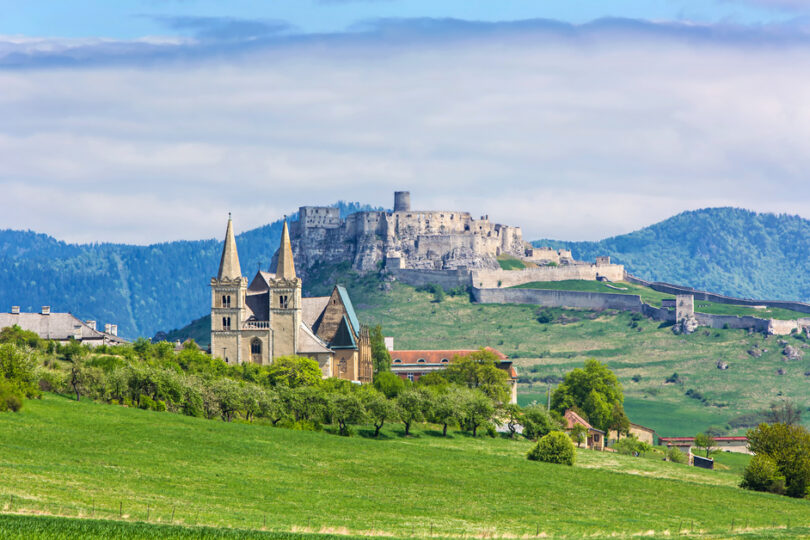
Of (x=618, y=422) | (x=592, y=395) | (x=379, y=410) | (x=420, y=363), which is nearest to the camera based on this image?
(x=379, y=410)

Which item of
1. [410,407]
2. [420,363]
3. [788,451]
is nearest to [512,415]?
[410,407]

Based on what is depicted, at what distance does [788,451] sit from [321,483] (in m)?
32.8

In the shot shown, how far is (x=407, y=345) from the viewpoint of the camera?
170000 millimetres

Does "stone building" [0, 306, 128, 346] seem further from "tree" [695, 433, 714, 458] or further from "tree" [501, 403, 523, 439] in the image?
"tree" [695, 433, 714, 458]

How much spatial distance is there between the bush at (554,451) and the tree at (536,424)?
15277mm

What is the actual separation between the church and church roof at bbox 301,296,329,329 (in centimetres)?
142

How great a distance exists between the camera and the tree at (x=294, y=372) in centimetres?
9119

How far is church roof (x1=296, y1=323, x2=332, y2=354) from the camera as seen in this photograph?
10344cm

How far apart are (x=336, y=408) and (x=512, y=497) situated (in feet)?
76.0

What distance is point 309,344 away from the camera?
104m

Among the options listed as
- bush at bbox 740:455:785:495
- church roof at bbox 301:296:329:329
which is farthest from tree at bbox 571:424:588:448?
church roof at bbox 301:296:329:329

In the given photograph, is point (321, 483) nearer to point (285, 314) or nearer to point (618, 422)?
point (285, 314)

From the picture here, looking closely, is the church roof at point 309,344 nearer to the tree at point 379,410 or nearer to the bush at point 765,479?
the tree at point 379,410

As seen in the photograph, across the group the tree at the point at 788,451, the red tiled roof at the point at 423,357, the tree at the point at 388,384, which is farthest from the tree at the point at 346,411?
the red tiled roof at the point at 423,357
